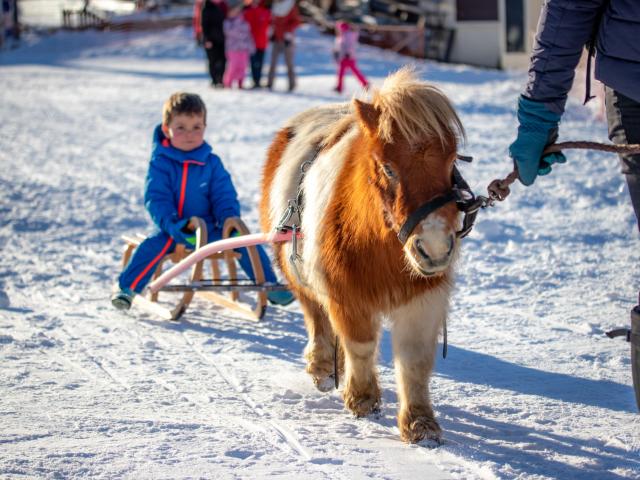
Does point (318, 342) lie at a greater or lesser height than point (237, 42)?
lesser

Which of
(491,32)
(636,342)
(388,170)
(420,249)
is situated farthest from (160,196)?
(491,32)

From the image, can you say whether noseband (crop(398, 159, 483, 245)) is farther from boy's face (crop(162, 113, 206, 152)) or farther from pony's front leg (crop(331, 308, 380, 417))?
boy's face (crop(162, 113, 206, 152))

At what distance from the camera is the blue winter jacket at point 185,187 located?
18.3 ft

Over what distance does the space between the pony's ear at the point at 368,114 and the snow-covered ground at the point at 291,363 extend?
53.3 inches

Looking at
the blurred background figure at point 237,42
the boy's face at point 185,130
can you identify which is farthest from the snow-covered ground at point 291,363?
the blurred background figure at point 237,42

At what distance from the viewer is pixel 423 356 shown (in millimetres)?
3596

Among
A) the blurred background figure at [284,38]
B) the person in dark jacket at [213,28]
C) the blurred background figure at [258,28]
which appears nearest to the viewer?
the blurred background figure at [284,38]

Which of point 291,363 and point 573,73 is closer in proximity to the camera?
point 573,73

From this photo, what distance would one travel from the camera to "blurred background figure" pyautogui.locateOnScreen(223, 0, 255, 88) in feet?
59.9

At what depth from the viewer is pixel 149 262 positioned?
18.2 ft

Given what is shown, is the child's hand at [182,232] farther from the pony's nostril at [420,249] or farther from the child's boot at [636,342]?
the child's boot at [636,342]

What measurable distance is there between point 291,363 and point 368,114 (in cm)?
187

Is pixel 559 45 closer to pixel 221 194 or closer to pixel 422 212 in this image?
pixel 422 212

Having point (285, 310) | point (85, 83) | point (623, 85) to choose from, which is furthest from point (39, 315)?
point (85, 83)
